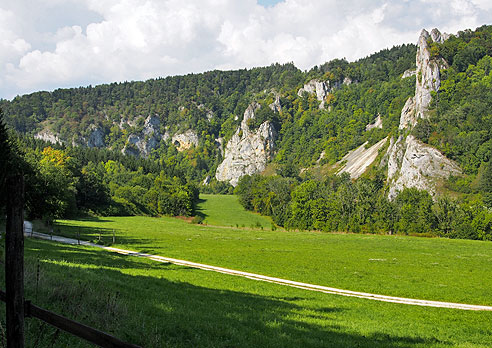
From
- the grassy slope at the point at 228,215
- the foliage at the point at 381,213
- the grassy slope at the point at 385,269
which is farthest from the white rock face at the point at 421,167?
the grassy slope at the point at 385,269

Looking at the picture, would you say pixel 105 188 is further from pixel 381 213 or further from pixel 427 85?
pixel 427 85

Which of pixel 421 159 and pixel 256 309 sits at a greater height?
pixel 421 159

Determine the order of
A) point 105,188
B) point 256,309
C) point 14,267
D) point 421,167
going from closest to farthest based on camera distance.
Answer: point 14,267 < point 256,309 < point 105,188 < point 421,167

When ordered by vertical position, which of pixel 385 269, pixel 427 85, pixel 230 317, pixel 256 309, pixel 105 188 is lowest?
pixel 385 269

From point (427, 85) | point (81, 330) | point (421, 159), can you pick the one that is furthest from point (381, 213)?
point (427, 85)

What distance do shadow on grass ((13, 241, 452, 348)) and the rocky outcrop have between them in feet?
452

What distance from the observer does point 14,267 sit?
602 cm

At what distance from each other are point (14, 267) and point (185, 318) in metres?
7.45

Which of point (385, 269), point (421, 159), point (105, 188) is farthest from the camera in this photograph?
point (421, 159)

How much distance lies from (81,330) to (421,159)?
165 m

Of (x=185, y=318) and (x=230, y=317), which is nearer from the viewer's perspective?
(x=185, y=318)

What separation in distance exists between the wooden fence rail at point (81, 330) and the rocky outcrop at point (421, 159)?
5846 inches

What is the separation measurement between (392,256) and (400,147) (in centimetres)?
13752

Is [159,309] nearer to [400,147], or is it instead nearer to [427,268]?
[427,268]
